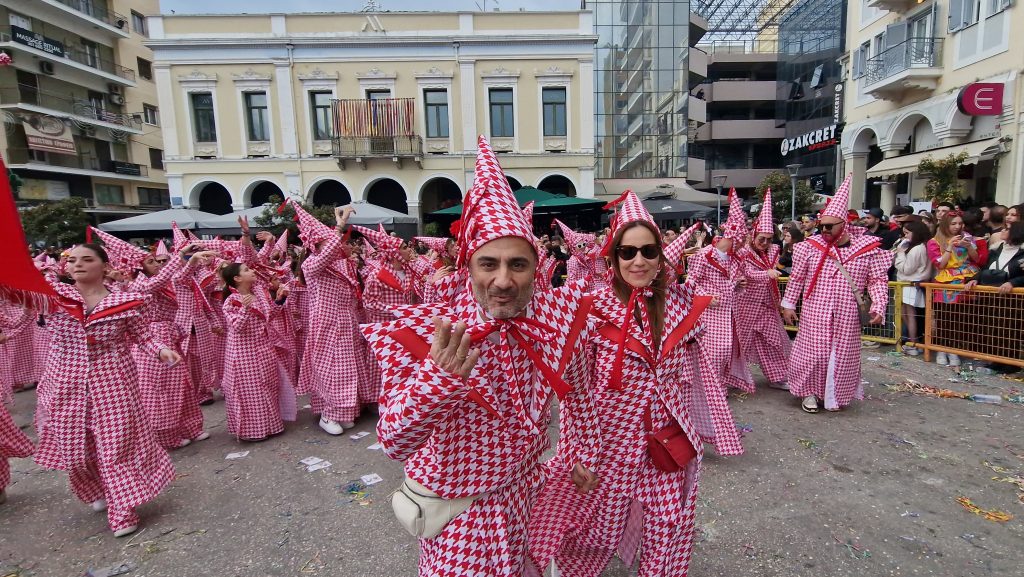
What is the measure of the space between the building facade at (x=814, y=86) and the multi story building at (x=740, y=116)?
2.87 meters

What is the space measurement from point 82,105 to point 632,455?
1538 inches

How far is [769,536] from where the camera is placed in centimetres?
316

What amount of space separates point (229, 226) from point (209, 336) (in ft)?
32.9

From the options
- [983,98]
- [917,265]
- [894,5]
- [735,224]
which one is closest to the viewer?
[735,224]

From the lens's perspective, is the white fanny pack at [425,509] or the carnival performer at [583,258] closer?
the white fanny pack at [425,509]

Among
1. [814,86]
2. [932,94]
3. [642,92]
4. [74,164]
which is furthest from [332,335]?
[814,86]

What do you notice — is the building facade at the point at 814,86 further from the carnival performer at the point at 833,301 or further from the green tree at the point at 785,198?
the carnival performer at the point at 833,301

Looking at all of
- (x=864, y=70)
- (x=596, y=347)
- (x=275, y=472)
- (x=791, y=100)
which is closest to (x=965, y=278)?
(x=596, y=347)

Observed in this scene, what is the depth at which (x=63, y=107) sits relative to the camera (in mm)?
29234

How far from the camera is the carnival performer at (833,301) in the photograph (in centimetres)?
463

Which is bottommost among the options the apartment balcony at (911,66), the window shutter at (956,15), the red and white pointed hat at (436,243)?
the red and white pointed hat at (436,243)

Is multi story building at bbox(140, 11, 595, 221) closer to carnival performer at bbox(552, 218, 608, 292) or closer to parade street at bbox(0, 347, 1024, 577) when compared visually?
carnival performer at bbox(552, 218, 608, 292)

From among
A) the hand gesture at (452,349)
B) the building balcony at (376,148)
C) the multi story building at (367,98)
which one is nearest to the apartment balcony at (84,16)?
the multi story building at (367,98)

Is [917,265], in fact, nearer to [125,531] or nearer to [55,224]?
[125,531]
